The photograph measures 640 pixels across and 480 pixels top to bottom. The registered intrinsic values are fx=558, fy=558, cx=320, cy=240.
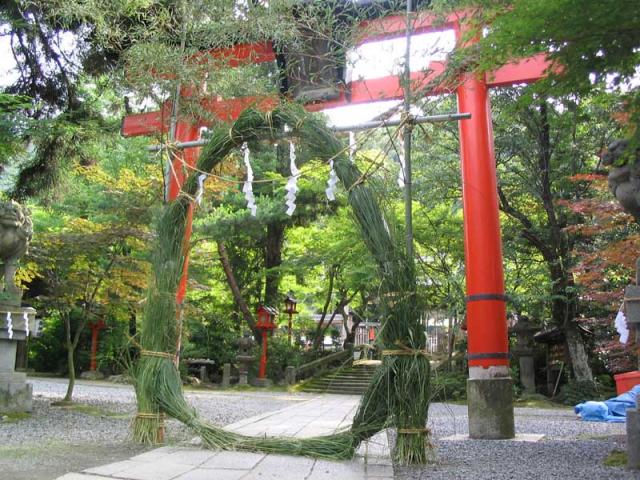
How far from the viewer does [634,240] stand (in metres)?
4.96

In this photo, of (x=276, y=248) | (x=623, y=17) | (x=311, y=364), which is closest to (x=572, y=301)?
(x=311, y=364)

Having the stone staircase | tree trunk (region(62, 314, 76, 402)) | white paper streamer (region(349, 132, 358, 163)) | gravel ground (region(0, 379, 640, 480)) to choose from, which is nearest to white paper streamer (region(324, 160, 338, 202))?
white paper streamer (region(349, 132, 358, 163))

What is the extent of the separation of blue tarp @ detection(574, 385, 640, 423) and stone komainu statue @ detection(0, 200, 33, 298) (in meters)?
6.33

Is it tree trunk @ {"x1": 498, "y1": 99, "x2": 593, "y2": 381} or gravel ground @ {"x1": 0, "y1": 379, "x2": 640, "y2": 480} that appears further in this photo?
tree trunk @ {"x1": 498, "y1": 99, "x2": 593, "y2": 381}

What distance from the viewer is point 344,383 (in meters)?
13.1

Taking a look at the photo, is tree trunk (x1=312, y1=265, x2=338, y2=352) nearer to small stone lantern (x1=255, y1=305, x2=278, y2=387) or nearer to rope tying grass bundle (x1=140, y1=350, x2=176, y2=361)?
small stone lantern (x1=255, y1=305, x2=278, y2=387)

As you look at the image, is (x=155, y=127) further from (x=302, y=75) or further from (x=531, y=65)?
(x=531, y=65)

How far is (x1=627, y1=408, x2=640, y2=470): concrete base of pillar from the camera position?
2.89 m

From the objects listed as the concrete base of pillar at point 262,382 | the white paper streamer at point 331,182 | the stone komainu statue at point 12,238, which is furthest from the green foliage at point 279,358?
the white paper streamer at point 331,182

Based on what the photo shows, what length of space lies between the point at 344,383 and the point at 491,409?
9146mm

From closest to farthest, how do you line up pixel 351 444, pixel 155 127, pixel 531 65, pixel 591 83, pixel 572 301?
pixel 591 83 → pixel 351 444 → pixel 531 65 → pixel 155 127 → pixel 572 301

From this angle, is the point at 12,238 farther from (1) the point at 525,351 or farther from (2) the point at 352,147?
(1) the point at 525,351

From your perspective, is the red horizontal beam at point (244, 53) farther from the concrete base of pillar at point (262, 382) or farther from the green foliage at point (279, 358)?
the green foliage at point (279, 358)

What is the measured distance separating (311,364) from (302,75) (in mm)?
9788
